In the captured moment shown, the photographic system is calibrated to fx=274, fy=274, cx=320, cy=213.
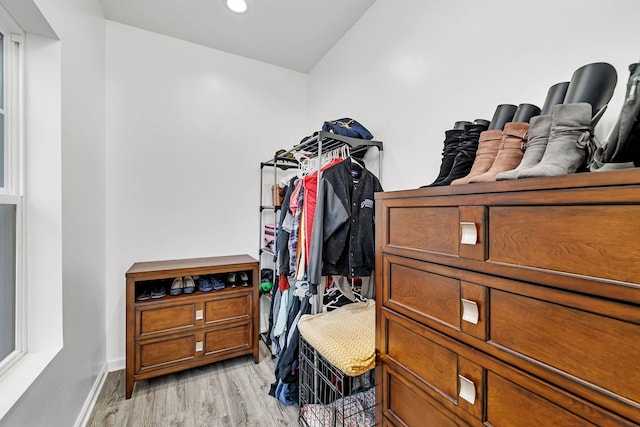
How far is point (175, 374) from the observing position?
208cm

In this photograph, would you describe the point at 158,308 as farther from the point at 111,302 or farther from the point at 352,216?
the point at 352,216

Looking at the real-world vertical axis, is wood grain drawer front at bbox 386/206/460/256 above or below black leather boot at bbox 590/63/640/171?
below

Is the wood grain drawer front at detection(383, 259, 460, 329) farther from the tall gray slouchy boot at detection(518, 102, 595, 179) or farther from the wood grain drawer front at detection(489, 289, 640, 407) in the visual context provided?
the tall gray slouchy boot at detection(518, 102, 595, 179)

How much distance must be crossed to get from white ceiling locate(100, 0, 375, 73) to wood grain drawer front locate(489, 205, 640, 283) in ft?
6.41

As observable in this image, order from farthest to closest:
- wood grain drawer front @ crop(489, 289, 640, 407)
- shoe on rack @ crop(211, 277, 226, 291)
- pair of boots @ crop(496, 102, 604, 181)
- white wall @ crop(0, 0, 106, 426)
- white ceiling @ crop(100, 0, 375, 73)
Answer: shoe on rack @ crop(211, 277, 226, 291) < white ceiling @ crop(100, 0, 375, 73) < white wall @ crop(0, 0, 106, 426) < pair of boots @ crop(496, 102, 604, 181) < wood grain drawer front @ crop(489, 289, 640, 407)

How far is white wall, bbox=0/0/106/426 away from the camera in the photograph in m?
1.21

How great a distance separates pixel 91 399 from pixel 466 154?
251 cm

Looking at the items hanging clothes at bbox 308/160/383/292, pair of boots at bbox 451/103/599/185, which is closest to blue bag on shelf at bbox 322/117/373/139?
hanging clothes at bbox 308/160/383/292

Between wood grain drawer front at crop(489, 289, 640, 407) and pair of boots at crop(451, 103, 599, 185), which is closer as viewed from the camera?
wood grain drawer front at crop(489, 289, 640, 407)

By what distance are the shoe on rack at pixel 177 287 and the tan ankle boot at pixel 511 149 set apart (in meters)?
2.04

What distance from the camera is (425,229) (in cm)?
88

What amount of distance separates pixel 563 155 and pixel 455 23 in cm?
109

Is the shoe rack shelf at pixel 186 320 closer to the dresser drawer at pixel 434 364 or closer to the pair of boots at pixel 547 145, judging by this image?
the dresser drawer at pixel 434 364

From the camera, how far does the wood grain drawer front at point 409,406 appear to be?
82 cm
